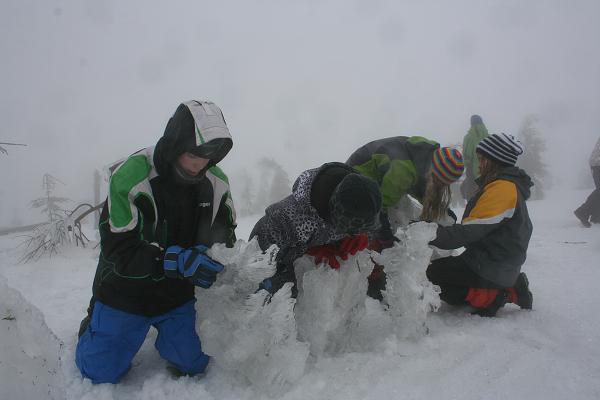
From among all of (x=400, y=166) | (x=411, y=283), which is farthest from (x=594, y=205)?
(x=411, y=283)

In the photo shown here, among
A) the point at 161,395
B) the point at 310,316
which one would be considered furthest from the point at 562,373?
the point at 161,395

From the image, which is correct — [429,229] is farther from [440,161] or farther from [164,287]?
[164,287]

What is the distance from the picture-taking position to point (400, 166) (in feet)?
10.9

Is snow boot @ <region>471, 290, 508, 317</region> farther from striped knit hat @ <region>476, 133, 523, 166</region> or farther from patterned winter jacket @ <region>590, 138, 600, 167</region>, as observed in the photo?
patterned winter jacket @ <region>590, 138, 600, 167</region>

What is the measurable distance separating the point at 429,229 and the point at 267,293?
1243 mm

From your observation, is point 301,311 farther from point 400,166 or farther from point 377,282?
point 400,166

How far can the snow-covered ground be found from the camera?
1.55 m

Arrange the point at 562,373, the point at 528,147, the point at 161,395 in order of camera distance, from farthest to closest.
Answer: the point at 528,147 → the point at 161,395 → the point at 562,373

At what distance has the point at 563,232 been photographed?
22.5 feet

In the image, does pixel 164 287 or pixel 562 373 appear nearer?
pixel 562 373

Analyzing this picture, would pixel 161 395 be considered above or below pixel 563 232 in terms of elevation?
above

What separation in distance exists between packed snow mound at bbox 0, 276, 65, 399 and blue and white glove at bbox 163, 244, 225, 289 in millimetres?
655

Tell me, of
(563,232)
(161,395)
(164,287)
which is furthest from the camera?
(563,232)

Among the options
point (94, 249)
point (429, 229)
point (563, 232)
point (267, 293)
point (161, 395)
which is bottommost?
point (94, 249)
